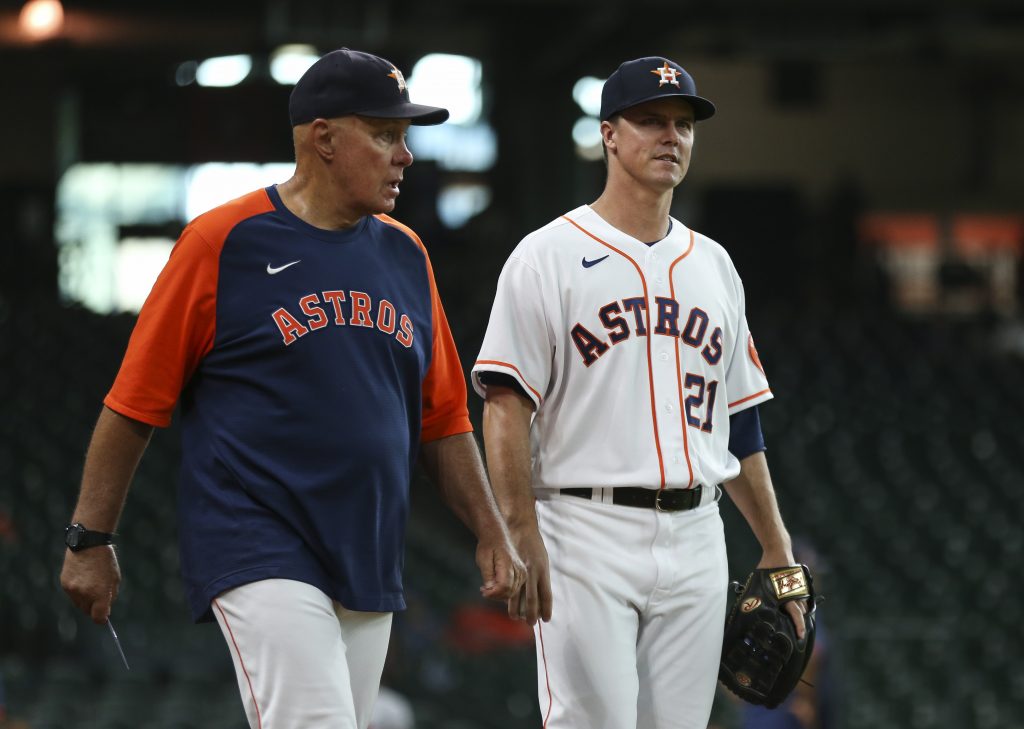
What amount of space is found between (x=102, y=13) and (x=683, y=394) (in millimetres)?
13877

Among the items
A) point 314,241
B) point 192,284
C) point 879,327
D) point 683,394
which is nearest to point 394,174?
point 314,241

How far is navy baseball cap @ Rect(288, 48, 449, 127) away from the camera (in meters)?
2.68

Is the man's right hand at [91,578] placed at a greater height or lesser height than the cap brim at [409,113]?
lesser

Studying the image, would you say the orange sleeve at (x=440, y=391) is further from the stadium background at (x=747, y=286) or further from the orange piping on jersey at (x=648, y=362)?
the stadium background at (x=747, y=286)

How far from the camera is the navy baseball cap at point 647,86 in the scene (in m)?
2.94

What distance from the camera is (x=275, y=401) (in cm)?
260

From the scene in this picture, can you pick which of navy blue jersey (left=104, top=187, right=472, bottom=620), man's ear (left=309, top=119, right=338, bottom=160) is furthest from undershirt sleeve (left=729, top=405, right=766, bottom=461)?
man's ear (left=309, top=119, right=338, bottom=160)

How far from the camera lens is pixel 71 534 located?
2.54 m

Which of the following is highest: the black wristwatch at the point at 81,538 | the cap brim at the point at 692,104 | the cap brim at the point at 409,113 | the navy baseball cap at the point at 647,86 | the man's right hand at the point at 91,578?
the navy baseball cap at the point at 647,86

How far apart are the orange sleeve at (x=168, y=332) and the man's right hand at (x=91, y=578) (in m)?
0.25

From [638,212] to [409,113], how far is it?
0.58m

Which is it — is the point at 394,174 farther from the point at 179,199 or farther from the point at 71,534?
the point at 179,199

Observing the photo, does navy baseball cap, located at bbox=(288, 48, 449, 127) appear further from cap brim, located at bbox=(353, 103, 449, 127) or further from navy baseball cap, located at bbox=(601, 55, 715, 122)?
navy baseball cap, located at bbox=(601, 55, 715, 122)

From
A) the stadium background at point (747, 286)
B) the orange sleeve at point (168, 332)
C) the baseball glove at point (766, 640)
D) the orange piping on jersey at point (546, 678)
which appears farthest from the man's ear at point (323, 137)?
the stadium background at point (747, 286)
